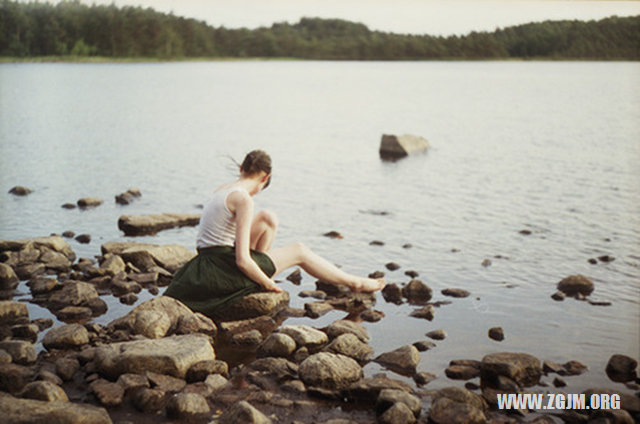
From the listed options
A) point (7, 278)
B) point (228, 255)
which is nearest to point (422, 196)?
point (228, 255)

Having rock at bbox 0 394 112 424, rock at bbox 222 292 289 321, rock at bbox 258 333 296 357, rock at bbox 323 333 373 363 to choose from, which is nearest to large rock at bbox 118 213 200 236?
rock at bbox 222 292 289 321

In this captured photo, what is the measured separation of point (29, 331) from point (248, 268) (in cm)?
247

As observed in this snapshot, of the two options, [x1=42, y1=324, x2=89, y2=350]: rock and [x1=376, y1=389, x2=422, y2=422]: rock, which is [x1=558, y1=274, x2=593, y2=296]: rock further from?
[x1=42, y1=324, x2=89, y2=350]: rock

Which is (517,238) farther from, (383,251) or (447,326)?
(447,326)

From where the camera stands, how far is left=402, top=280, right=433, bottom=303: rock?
9409 millimetres

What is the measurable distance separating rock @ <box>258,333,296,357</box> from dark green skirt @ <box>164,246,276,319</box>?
1270 mm

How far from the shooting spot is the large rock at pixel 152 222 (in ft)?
42.7

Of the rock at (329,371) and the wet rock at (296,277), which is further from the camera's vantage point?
the wet rock at (296,277)

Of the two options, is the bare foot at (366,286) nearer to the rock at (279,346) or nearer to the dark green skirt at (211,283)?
the dark green skirt at (211,283)

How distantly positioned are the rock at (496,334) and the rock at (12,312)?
533 centimetres

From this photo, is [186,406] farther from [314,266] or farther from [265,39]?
[265,39]

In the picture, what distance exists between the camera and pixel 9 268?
9477 millimetres

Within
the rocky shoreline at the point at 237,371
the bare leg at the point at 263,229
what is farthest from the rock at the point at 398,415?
the bare leg at the point at 263,229

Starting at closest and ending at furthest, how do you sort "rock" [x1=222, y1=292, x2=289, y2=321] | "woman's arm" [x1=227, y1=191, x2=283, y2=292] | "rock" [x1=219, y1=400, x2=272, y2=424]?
"rock" [x1=219, y1=400, x2=272, y2=424], "woman's arm" [x1=227, y1=191, x2=283, y2=292], "rock" [x1=222, y1=292, x2=289, y2=321]
